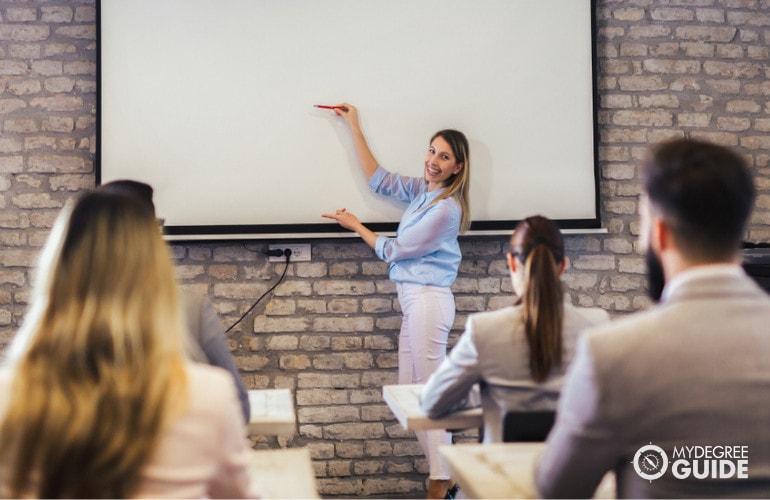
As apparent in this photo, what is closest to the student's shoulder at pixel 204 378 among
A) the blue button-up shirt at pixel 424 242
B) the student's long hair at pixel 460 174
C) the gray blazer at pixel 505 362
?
the gray blazer at pixel 505 362

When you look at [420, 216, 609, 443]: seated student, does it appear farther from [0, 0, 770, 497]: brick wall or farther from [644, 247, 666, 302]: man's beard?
[0, 0, 770, 497]: brick wall

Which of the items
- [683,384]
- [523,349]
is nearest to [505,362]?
[523,349]

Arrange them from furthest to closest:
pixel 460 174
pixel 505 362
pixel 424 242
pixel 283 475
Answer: pixel 460 174 < pixel 424 242 < pixel 505 362 < pixel 283 475

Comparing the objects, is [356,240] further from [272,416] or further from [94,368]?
[94,368]

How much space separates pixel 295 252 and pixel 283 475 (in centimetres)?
209

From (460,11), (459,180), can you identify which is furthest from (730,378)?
(460,11)

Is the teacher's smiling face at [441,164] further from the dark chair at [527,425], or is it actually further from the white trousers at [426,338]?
the dark chair at [527,425]

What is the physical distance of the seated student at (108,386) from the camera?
102 centimetres

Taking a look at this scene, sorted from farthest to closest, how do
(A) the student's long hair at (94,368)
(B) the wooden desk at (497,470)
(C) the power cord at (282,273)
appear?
(C) the power cord at (282,273) < (B) the wooden desk at (497,470) < (A) the student's long hair at (94,368)

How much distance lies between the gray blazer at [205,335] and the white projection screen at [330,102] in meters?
1.71

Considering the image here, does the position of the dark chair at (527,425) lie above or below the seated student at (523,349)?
below

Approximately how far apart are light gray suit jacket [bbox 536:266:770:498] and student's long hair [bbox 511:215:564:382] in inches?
30.6

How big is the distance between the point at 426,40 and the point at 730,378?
299 cm

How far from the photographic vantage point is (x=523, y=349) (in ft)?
6.46
